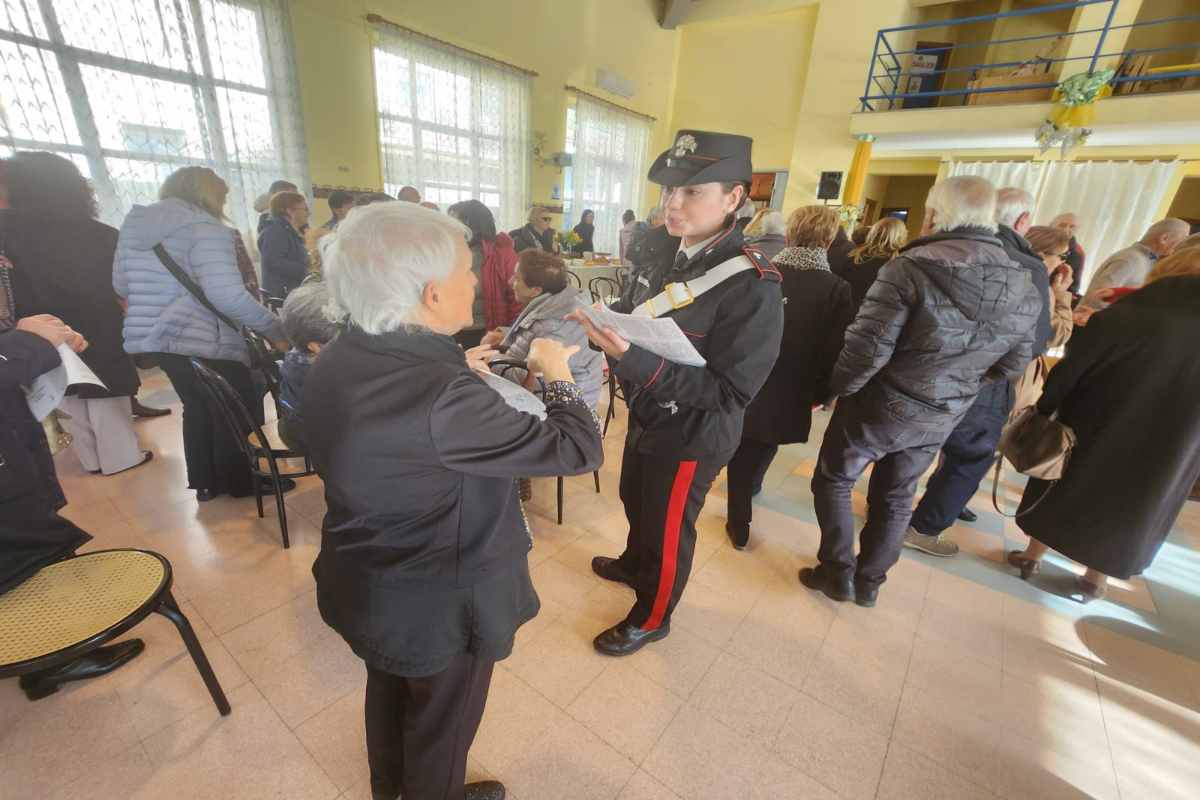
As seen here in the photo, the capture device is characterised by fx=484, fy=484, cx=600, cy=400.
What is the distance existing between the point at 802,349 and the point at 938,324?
50 cm

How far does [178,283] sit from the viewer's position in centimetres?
195

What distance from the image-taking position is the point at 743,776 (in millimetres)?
1315

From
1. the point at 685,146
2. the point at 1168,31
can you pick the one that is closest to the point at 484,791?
the point at 685,146

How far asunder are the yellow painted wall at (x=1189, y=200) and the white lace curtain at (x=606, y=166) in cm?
773

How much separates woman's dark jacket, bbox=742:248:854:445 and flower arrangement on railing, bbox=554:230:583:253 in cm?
552

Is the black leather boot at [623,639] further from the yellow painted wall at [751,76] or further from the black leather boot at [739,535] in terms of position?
the yellow painted wall at [751,76]

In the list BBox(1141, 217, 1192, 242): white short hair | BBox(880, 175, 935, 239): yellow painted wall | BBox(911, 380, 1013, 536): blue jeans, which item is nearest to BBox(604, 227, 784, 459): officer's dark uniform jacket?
BBox(911, 380, 1013, 536): blue jeans

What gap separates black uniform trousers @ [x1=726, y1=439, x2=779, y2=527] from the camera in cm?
219

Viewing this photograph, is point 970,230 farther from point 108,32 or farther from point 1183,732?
point 108,32

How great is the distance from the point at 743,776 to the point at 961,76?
33.2ft

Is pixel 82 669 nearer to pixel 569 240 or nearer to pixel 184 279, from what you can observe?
pixel 184 279

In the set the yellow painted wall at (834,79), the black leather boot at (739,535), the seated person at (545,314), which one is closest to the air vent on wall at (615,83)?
the yellow painted wall at (834,79)

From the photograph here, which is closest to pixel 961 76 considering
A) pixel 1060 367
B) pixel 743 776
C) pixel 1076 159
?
pixel 1076 159

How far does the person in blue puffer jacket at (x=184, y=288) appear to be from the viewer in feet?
6.10
